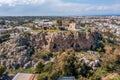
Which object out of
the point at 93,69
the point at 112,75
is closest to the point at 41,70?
the point at 93,69

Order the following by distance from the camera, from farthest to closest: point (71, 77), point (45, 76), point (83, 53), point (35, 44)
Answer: point (35, 44) < point (83, 53) < point (71, 77) < point (45, 76)

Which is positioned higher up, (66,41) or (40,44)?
(66,41)

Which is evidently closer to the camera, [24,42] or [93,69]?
[93,69]

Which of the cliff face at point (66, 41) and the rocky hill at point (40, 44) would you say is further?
the cliff face at point (66, 41)

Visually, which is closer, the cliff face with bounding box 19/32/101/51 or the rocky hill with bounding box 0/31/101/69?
the rocky hill with bounding box 0/31/101/69

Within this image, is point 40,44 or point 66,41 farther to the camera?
point 40,44

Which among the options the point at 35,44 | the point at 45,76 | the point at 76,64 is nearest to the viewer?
the point at 45,76

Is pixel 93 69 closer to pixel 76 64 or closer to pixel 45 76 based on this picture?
pixel 76 64

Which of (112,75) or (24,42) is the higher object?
(24,42)
